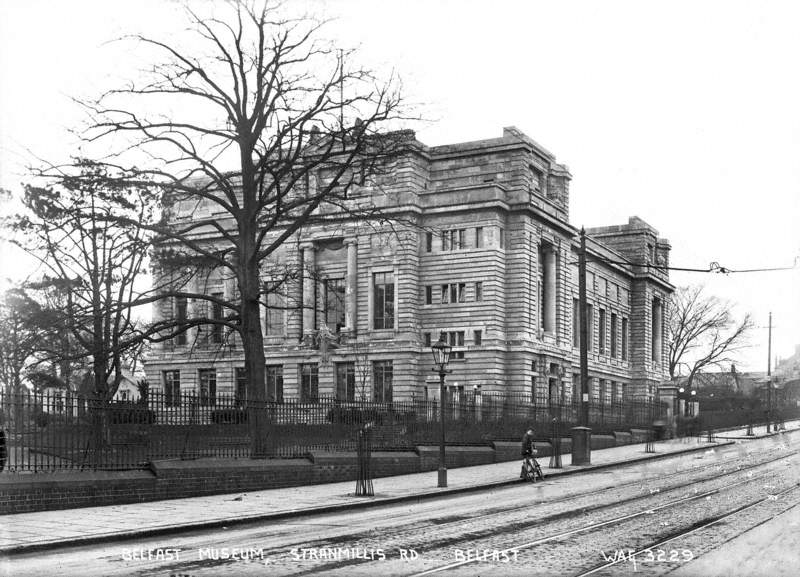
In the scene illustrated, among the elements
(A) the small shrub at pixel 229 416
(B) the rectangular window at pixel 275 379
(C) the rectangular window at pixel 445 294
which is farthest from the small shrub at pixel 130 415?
(B) the rectangular window at pixel 275 379

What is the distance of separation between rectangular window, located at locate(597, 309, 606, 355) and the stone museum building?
8535 mm

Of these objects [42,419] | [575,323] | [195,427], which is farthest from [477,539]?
[575,323]

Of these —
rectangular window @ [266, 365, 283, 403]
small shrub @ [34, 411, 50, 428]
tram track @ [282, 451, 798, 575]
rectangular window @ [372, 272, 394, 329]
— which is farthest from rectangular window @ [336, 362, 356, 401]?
small shrub @ [34, 411, 50, 428]

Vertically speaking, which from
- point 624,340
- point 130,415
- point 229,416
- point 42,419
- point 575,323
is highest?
point 575,323

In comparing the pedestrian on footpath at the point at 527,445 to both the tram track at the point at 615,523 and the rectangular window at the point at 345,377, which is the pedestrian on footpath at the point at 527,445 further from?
the rectangular window at the point at 345,377

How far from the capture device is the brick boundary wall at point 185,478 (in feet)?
58.1

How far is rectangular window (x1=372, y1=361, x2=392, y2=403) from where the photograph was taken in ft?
229

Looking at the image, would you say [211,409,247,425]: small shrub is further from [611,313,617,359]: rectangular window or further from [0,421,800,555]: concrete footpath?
[611,313,617,359]: rectangular window

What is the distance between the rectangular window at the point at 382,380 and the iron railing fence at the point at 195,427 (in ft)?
107

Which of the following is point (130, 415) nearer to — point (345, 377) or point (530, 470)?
point (530, 470)

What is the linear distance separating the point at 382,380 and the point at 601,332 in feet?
97.0

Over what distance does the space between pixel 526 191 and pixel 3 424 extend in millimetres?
56155

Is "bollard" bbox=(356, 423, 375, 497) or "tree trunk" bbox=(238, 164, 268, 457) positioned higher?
"tree trunk" bbox=(238, 164, 268, 457)

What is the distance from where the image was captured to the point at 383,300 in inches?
2842
